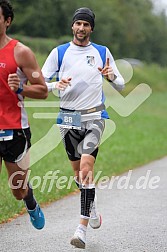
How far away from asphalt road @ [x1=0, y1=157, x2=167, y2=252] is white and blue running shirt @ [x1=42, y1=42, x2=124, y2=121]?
1.25 m

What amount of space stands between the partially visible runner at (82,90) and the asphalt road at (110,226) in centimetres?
40

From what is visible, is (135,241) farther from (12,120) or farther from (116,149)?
(116,149)

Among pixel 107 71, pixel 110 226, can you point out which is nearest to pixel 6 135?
pixel 107 71

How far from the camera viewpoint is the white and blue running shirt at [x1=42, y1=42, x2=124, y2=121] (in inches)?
268

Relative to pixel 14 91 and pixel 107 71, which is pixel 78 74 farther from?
pixel 14 91

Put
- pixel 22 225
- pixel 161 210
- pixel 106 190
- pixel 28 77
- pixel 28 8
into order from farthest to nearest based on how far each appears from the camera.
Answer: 1. pixel 28 8
2. pixel 106 190
3. pixel 161 210
4. pixel 22 225
5. pixel 28 77

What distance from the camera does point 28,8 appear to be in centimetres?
7431

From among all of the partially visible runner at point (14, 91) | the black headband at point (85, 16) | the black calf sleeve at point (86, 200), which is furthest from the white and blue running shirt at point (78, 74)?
the partially visible runner at point (14, 91)

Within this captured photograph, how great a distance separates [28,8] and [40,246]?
2733 inches

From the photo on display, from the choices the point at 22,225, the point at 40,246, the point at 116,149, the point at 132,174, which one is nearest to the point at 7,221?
the point at 22,225

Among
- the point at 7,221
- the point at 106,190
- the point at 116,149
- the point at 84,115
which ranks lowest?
the point at 116,149

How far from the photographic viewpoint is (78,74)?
682 cm

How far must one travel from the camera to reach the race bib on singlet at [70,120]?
6.79 m

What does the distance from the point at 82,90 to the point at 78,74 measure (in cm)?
17
